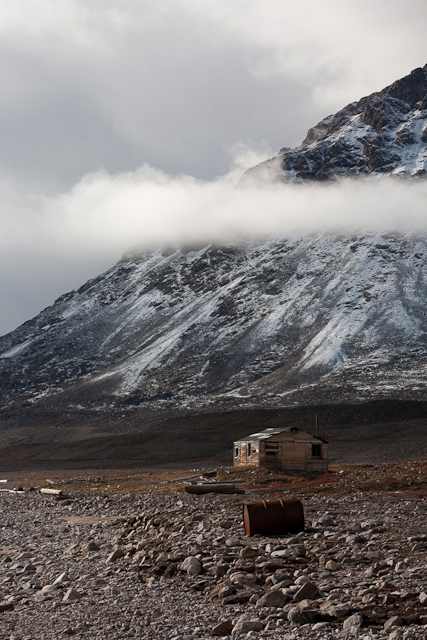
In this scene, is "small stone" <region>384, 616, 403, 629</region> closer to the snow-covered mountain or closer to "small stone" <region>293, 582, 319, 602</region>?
"small stone" <region>293, 582, 319, 602</region>

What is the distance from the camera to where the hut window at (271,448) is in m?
50.3

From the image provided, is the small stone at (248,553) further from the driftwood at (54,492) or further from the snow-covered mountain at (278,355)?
the snow-covered mountain at (278,355)

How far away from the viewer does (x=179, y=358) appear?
17738 cm

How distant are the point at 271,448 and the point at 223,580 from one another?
3902 centimetres

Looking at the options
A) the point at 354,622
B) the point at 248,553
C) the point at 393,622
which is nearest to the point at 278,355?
the point at 248,553

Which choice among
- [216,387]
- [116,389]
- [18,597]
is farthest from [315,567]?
[116,389]

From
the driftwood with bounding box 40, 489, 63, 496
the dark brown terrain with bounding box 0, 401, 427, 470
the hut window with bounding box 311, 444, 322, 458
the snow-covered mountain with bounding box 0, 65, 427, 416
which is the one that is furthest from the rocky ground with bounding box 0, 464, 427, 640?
the snow-covered mountain with bounding box 0, 65, 427, 416

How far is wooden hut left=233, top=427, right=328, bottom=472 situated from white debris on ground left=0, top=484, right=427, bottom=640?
29.8m

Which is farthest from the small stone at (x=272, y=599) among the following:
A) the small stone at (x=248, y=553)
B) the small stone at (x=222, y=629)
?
the small stone at (x=248, y=553)

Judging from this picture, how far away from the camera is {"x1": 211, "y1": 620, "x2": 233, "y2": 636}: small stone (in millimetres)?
9750

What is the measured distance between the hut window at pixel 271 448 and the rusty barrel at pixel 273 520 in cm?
3473

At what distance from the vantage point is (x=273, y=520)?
16.0 meters

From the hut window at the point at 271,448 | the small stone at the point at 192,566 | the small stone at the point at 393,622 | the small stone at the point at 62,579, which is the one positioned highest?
the small stone at the point at 393,622

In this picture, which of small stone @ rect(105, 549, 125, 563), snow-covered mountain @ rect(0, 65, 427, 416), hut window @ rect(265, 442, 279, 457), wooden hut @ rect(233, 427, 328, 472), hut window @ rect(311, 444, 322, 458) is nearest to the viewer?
small stone @ rect(105, 549, 125, 563)
